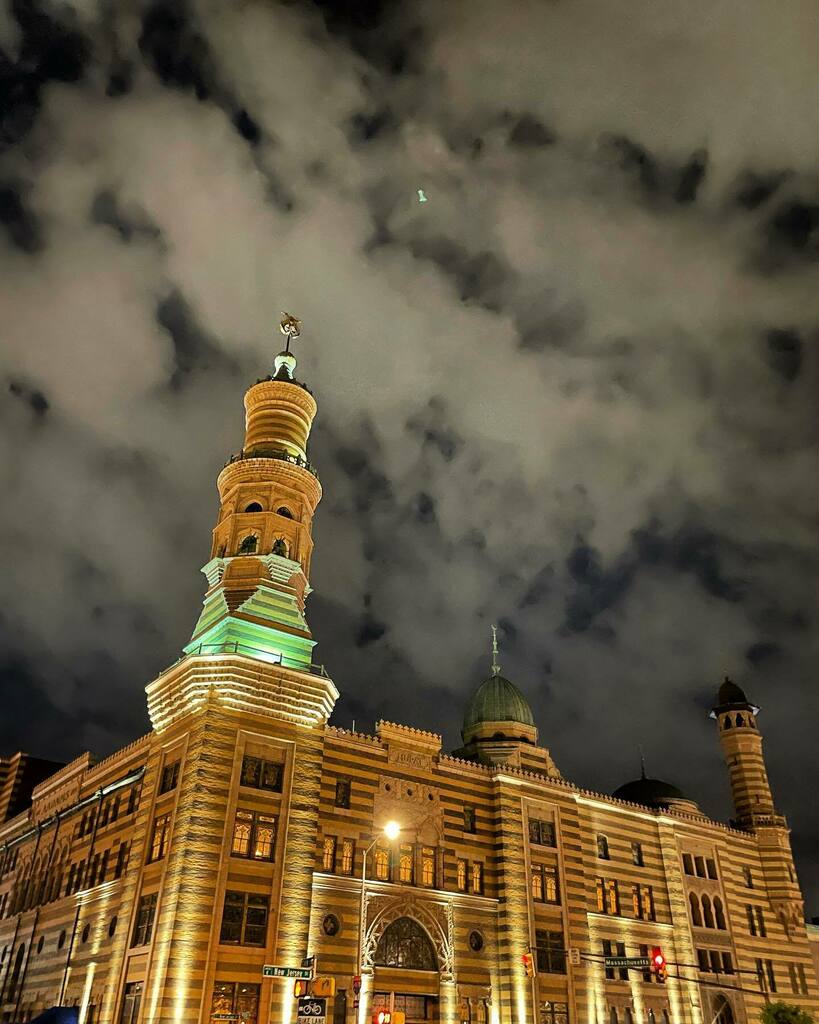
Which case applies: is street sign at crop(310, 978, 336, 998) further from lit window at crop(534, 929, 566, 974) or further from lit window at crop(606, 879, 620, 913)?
lit window at crop(606, 879, 620, 913)

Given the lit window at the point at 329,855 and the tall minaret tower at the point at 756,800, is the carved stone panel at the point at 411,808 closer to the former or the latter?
the lit window at the point at 329,855

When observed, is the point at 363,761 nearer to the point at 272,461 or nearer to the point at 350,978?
the point at 350,978

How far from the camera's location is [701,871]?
62.8 meters

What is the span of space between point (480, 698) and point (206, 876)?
31.5m

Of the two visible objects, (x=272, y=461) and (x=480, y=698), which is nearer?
(x=272, y=461)

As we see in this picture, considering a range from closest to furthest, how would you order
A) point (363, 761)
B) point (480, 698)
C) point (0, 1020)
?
point (363, 761)
point (0, 1020)
point (480, 698)

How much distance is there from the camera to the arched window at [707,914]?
60.7 m

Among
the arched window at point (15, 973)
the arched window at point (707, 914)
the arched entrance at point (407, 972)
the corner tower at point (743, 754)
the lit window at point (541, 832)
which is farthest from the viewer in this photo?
the corner tower at point (743, 754)

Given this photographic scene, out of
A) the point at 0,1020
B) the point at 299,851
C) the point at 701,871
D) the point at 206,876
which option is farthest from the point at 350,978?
the point at 701,871

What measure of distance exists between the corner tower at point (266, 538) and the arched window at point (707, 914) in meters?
37.6

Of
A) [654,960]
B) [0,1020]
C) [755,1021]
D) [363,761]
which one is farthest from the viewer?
[755,1021]

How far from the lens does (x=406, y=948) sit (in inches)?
1734

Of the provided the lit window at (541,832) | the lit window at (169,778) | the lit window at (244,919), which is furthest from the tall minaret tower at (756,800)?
the lit window at (169,778)

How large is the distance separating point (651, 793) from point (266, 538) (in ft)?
141
